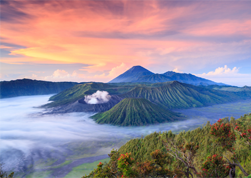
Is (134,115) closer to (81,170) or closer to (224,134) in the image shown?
(81,170)

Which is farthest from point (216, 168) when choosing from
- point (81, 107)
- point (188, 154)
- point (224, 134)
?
point (81, 107)

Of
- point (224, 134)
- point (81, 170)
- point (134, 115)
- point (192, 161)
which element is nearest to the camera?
point (224, 134)

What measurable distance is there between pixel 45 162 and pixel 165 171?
237 feet

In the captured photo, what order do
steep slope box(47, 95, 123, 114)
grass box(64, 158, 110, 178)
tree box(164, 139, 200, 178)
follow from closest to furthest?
tree box(164, 139, 200, 178) → grass box(64, 158, 110, 178) → steep slope box(47, 95, 123, 114)

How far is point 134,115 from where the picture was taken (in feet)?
467

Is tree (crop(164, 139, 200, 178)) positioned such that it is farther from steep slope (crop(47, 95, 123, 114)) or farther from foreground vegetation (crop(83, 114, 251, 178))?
steep slope (crop(47, 95, 123, 114))

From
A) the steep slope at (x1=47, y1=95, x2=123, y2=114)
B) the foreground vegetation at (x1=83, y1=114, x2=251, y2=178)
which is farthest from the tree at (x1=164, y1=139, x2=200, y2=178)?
the steep slope at (x1=47, y1=95, x2=123, y2=114)

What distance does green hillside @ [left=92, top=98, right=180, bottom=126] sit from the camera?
138 m

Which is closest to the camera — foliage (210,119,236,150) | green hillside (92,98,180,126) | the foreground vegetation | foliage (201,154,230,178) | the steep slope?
foliage (201,154,230,178)

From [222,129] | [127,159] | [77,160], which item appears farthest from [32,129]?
[222,129]

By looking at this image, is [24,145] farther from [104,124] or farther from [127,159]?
[127,159]

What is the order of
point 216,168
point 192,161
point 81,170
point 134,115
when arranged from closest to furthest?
point 216,168
point 192,161
point 81,170
point 134,115

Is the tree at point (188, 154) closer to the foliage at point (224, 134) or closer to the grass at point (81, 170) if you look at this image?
the foliage at point (224, 134)

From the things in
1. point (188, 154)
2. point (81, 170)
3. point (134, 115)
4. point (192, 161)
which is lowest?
point (81, 170)
